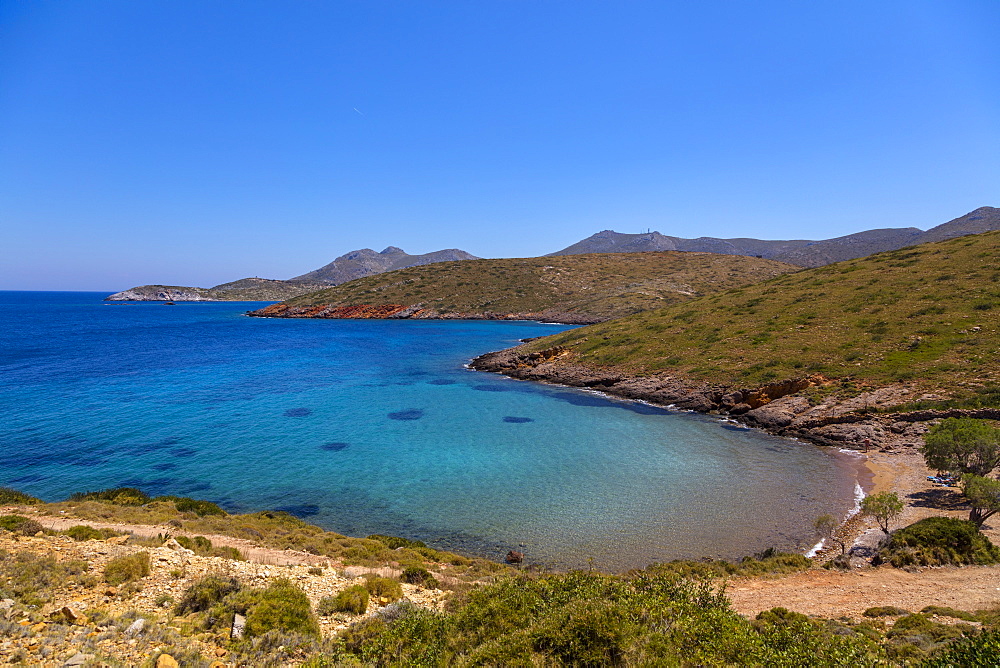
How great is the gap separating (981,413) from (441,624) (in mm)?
37357

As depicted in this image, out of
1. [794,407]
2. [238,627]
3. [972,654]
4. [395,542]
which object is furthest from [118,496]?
[794,407]

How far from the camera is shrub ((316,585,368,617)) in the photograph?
1122 cm

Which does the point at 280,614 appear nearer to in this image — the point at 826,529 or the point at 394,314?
the point at 826,529

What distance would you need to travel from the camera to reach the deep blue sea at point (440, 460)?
20.2 metres

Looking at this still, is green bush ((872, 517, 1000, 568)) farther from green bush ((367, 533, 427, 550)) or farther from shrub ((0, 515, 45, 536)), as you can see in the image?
shrub ((0, 515, 45, 536))

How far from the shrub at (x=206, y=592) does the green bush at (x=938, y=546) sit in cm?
2218

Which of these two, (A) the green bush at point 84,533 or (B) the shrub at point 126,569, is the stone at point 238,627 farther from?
(A) the green bush at point 84,533

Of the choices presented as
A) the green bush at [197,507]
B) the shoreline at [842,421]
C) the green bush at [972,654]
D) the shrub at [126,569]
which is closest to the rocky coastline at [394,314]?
the shoreline at [842,421]

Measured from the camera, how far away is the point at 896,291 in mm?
48438

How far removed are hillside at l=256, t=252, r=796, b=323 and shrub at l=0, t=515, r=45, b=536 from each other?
359ft

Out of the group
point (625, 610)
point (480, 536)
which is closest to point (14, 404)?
point (480, 536)

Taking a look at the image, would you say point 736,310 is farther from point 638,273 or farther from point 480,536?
point 638,273

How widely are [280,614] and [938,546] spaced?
22429mm

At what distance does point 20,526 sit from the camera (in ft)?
47.7
